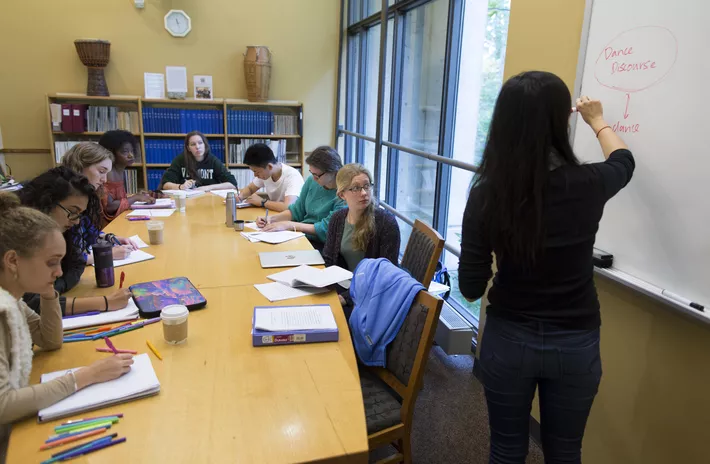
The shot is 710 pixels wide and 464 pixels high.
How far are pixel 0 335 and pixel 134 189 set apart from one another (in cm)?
465

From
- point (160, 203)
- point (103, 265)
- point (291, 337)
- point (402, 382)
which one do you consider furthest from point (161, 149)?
point (402, 382)

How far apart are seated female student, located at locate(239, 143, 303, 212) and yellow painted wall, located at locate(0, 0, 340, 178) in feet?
7.62

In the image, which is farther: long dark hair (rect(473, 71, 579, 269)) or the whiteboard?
the whiteboard

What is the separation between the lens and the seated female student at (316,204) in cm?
304

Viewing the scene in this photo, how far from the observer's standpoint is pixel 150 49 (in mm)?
5363

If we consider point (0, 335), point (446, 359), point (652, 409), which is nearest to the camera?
point (0, 335)

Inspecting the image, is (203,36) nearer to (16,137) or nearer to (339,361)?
(16,137)

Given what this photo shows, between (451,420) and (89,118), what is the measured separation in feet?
15.7

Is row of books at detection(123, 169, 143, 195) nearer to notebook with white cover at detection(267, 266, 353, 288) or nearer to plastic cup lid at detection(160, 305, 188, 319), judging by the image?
notebook with white cover at detection(267, 266, 353, 288)

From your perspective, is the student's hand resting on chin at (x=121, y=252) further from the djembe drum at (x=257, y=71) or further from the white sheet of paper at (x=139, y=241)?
the djembe drum at (x=257, y=71)

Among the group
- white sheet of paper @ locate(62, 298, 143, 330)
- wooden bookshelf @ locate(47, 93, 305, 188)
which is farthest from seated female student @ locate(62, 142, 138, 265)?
wooden bookshelf @ locate(47, 93, 305, 188)

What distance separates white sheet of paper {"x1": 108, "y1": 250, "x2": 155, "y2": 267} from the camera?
2262 mm

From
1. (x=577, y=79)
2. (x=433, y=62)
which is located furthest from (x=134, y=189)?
(x=577, y=79)

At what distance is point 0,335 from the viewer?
115 cm
